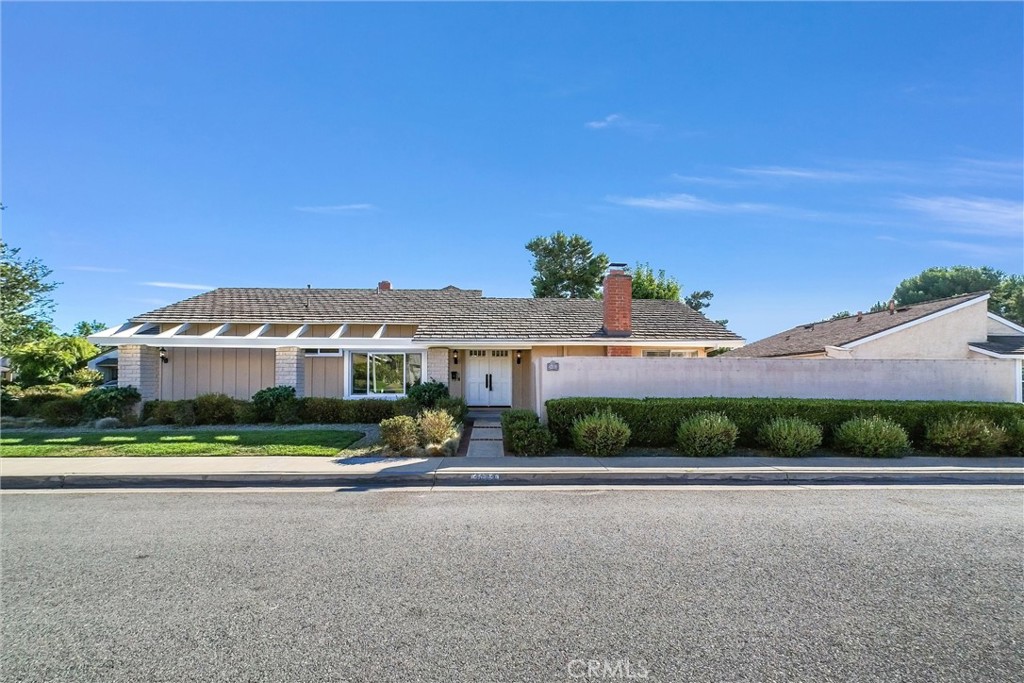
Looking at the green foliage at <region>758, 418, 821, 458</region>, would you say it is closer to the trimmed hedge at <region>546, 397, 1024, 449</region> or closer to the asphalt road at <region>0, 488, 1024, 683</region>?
the trimmed hedge at <region>546, 397, 1024, 449</region>

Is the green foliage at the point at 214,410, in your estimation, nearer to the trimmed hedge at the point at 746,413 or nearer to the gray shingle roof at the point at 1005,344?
the trimmed hedge at the point at 746,413

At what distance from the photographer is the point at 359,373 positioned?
63.4ft

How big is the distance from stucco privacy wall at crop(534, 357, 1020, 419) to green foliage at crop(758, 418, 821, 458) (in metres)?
2.29

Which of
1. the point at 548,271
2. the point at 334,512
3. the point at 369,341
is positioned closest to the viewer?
the point at 334,512

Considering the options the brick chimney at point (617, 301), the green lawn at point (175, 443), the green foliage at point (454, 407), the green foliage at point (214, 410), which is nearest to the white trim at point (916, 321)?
the brick chimney at point (617, 301)

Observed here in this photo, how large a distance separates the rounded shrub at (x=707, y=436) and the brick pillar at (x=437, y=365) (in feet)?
30.3

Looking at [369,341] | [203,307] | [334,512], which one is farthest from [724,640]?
[203,307]

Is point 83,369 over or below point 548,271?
below

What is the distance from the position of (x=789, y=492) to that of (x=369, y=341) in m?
13.9

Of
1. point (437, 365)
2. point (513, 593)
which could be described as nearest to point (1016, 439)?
point (513, 593)

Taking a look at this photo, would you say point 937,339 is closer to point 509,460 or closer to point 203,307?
point 509,460

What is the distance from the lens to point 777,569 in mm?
4938

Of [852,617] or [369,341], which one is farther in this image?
[369,341]

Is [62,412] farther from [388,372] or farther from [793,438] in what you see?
[793,438]
